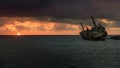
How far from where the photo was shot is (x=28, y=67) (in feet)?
224

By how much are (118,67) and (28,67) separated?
67.6ft

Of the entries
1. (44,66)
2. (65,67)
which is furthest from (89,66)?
(44,66)

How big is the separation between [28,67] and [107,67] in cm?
1799

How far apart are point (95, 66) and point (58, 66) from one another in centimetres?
860

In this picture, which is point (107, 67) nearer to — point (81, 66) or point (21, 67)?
point (81, 66)

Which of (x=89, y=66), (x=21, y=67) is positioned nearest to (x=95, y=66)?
(x=89, y=66)

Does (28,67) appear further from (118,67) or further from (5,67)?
(118,67)

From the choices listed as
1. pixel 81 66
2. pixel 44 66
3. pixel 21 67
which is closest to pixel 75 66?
pixel 81 66

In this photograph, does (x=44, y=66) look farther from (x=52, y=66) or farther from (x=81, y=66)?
(x=81, y=66)

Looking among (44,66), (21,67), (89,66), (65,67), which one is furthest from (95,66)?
(21,67)

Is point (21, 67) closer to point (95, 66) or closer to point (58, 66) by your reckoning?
point (58, 66)

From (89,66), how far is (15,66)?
17.1m

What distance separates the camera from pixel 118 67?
7069cm

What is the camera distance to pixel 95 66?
71.3 metres
